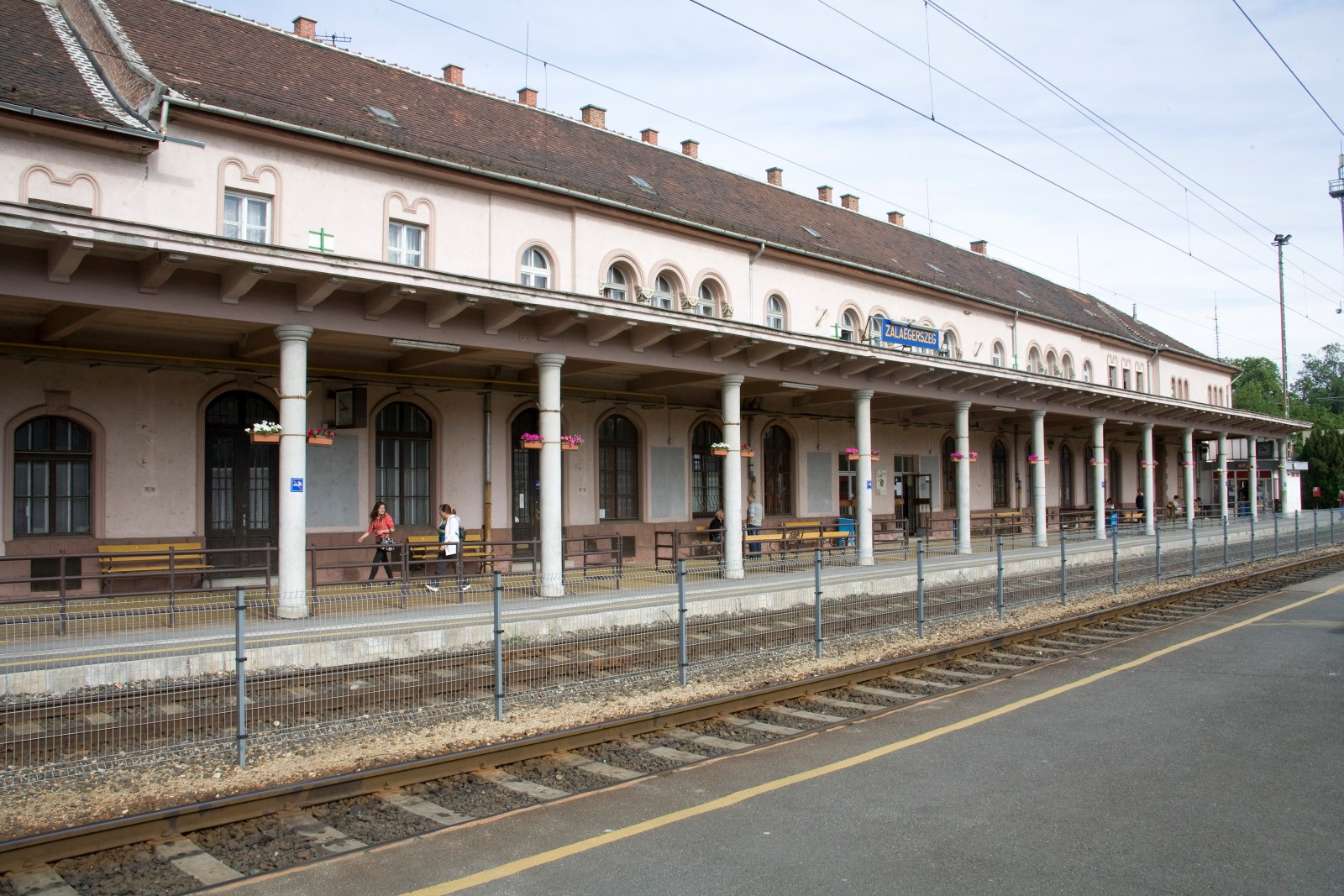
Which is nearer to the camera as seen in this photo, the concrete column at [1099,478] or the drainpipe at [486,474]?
the drainpipe at [486,474]

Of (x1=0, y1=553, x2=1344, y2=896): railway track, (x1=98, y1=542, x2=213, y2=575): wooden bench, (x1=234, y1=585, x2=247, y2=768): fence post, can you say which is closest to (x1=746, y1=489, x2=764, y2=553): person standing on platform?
(x1=0, y1=553, x2=1344, y2=896): railway track

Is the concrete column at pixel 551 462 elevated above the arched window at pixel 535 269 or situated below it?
below

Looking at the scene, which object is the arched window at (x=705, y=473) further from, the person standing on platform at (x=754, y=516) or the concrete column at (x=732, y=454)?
the concrete column at (x=732, y=454)

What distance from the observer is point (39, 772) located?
6973mm

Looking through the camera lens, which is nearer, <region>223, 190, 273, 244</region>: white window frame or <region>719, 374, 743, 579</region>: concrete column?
<region>223, 190, 273, 244</region>: white window frame

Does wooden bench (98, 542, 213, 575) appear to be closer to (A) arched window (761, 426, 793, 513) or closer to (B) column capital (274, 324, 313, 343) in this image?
(B) column capital (274, 324, 313, 343)

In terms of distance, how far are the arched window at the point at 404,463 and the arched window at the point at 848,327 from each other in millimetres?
12726

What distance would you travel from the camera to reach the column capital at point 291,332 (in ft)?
42.8

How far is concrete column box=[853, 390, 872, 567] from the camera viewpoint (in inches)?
826

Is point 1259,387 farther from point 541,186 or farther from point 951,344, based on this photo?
point 541,186

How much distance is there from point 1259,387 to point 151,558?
122897 mm

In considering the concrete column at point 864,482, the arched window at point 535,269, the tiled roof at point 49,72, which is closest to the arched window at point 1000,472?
the concrete column at point 864,482

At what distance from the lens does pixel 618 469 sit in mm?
22281

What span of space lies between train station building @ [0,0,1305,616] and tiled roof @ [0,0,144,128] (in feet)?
0.23
